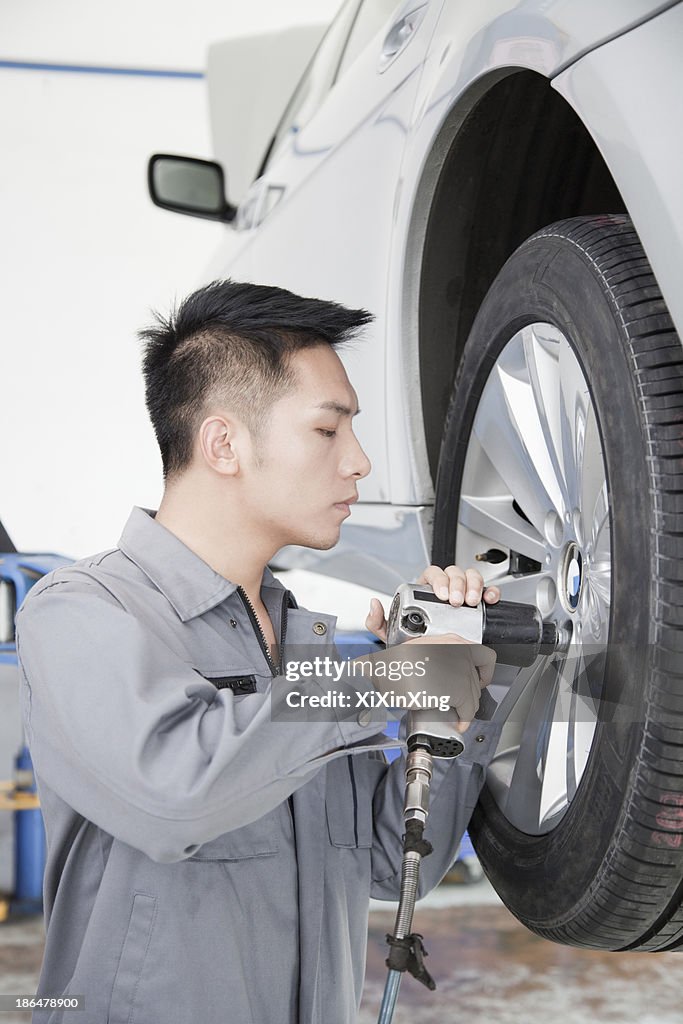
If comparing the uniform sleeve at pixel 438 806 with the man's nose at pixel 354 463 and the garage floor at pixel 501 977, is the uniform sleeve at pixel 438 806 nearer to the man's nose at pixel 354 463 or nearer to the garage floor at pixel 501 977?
the man's nose at pixel 354 463

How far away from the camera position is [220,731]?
0.79 metres

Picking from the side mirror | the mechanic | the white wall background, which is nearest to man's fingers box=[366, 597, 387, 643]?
the mechanic

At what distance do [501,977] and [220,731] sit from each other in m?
1.70

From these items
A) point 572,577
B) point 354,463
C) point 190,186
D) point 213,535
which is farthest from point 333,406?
point 190,186

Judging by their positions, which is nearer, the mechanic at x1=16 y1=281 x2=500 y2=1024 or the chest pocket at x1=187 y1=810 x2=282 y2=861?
the mechanic at x1=16 y1=281 x2=500 y2=1024

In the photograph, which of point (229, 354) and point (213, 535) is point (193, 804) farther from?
point (229, 354)

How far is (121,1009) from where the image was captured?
35.0 inches

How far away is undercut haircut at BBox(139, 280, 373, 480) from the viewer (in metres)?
1.06

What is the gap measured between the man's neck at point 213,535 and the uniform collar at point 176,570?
2 centimetres

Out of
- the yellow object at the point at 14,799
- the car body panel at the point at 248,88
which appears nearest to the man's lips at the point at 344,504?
the yellow object at the point at 14,799

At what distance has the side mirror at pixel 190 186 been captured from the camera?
7.81 ft

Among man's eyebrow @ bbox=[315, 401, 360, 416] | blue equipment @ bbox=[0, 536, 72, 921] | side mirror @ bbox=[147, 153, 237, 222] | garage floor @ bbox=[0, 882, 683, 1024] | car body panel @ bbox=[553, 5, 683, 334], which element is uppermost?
side mirror @ bbox=[147, 153, 237, 222]

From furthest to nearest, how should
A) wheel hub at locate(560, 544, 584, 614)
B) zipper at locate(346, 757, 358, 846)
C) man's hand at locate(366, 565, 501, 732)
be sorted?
zipper at locate(346, 757, 358, 846), wheel hub at locate(560, 544, 584, 614), man's hand at locate(366, 565, 501, 732)

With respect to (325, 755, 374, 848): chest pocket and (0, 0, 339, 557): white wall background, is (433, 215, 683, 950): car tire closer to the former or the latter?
(325, 755, 374, 848): chest pocket
